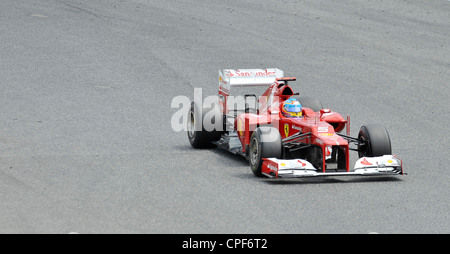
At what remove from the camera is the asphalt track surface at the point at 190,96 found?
32.7 feet

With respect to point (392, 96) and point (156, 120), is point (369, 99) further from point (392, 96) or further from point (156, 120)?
point (156, 120)

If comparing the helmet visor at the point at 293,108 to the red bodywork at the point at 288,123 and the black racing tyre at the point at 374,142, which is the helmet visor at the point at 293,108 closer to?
the red bodywork at the point at 288,123

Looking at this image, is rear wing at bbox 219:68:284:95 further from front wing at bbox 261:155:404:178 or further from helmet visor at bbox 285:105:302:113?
front wing at bbox 261:155:404:178

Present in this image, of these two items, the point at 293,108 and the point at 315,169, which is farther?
the point at 293,108

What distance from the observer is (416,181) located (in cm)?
1204

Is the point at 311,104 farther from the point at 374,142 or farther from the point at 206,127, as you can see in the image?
the point at 374,142

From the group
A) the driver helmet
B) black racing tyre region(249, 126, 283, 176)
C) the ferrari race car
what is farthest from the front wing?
the driver helmet

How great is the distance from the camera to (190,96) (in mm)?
20078

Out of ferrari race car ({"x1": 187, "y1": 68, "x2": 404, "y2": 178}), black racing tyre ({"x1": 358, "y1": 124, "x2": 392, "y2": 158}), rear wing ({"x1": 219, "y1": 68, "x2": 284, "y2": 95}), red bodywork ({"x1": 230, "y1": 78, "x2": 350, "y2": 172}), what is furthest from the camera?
rear wing ({"x1": 219, "y1": 68, "x2": 284, "y2": 95})

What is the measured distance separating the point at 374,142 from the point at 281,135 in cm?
165

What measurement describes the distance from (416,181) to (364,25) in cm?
1657

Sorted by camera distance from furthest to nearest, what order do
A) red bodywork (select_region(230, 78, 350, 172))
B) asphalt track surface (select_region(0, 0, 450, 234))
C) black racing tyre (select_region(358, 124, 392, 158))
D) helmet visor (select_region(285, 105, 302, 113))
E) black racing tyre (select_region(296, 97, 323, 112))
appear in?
black racing tyre (select_region(296, 97, 323, 112)) < helmet visor (select_region(285, 105, 302, 113)) < black racing tyre (select_region(358, 124, 392, 158)) < red bodywork (select_region(230, 78, 350, 172)) < asphalt track surface (select_region(0, 0, 450, 234))

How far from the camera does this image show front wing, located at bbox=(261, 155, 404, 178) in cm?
1170

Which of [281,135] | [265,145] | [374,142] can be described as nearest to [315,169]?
[265,145]
